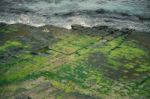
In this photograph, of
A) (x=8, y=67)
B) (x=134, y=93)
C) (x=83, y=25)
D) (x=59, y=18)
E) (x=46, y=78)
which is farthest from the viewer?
(x=59, y=18)

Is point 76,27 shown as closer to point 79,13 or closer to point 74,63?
point 79,13

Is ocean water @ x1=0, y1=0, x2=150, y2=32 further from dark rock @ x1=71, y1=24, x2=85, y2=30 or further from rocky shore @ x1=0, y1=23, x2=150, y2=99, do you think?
rocky shore @ x1=0, y1=23, x2=150, y2=99

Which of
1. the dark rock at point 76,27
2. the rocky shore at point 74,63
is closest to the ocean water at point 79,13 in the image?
the dark rock at point 76,27

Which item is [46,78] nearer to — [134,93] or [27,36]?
[134,93]

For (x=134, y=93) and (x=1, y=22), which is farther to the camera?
(x=1, y=22)

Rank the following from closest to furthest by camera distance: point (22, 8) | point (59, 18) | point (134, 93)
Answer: point (134, 93), point (59, 18), point (22, 8)

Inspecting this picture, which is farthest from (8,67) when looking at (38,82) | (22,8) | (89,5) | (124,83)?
(89,5)

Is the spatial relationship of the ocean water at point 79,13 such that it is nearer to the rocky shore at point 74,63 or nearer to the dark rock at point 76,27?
the dark rock at point 76,27
